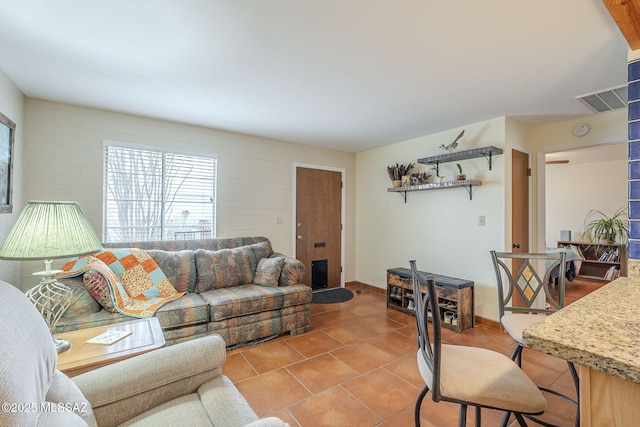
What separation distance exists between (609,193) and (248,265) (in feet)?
23.1

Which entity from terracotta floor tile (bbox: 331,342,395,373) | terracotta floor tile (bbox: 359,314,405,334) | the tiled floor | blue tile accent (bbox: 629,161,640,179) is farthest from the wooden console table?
blue tile accent (bbox: 629,161,640,179)

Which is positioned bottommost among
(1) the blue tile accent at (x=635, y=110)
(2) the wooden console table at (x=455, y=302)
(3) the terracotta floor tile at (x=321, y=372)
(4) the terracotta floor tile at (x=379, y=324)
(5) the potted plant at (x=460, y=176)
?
(3) the terracotta floor tile at (x=321, y=372)

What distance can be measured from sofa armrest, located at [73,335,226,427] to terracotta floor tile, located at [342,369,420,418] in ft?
3.69

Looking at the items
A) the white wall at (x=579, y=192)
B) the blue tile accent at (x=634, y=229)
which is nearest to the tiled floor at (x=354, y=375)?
the blue tile accent at (x=634, y=229)

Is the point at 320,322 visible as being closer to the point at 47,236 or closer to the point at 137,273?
the point at 137,273

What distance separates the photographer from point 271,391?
2102 millimetres

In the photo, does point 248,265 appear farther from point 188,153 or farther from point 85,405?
point 85,405

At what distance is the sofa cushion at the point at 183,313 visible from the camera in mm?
2409

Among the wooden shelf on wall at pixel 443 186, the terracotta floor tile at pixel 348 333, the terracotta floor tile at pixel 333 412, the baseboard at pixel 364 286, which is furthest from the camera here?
the baseboard at pixel 364 286

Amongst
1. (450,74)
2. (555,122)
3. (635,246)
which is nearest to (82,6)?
(450,74)

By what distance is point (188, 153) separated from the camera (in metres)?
3.59

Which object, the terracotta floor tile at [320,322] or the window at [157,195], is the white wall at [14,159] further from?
the terracotta floor tile at [320,322]

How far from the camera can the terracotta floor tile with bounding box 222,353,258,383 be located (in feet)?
7.48

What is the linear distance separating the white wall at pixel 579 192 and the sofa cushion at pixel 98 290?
793 cm
